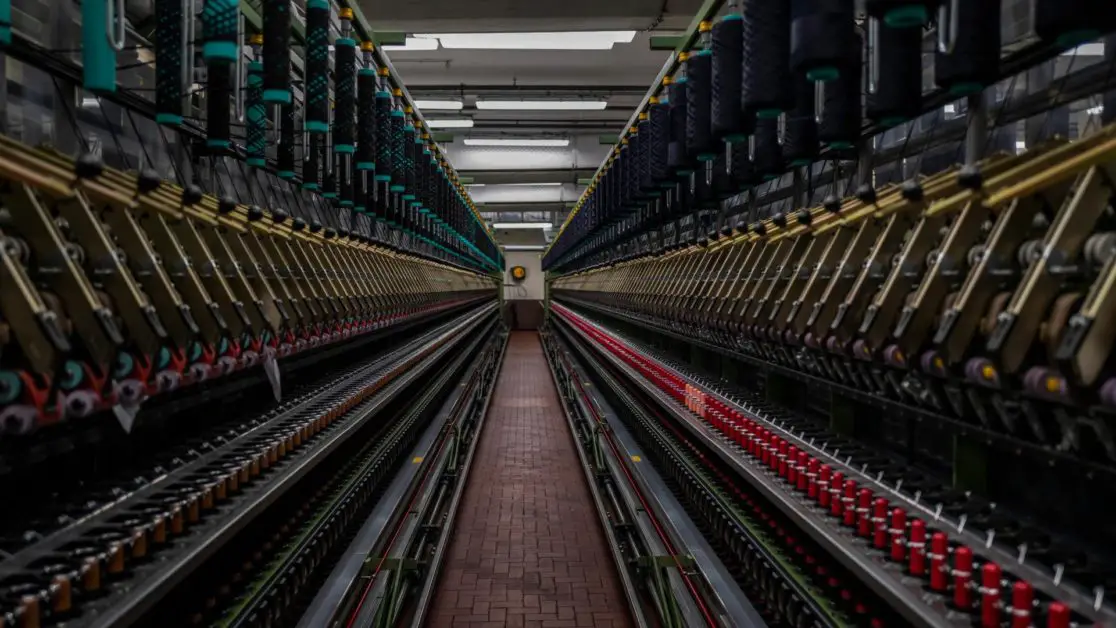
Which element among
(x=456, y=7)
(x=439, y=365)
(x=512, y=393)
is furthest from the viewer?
(x=512, y=393)

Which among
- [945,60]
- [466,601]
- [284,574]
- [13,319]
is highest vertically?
[945,60]

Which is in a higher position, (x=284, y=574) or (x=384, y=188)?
(x=384, y=188)

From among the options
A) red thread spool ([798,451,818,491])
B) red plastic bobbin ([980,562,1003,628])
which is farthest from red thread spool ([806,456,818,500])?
red plastic bobbin ([980,562,1003,628])

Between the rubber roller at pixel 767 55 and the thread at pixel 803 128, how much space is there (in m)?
0.83

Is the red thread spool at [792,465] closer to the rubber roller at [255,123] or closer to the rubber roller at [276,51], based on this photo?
the rubber roller at [276,51]

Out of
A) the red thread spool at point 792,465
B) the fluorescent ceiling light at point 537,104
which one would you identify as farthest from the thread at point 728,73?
the fluorescent ceiling light at point 537,104

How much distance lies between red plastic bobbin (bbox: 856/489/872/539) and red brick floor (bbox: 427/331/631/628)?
272cm

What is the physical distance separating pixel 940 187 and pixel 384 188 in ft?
17.5

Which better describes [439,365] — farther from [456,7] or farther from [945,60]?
[945,60]

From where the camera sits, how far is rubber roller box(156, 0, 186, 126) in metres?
3.12

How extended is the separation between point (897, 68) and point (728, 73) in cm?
89

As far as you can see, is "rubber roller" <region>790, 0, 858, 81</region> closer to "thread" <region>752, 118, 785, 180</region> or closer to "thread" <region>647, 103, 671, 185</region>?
"thread" <region>752, 118, 785, 180</region>

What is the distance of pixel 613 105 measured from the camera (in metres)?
16.1

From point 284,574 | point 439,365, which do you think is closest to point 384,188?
point 284,574
